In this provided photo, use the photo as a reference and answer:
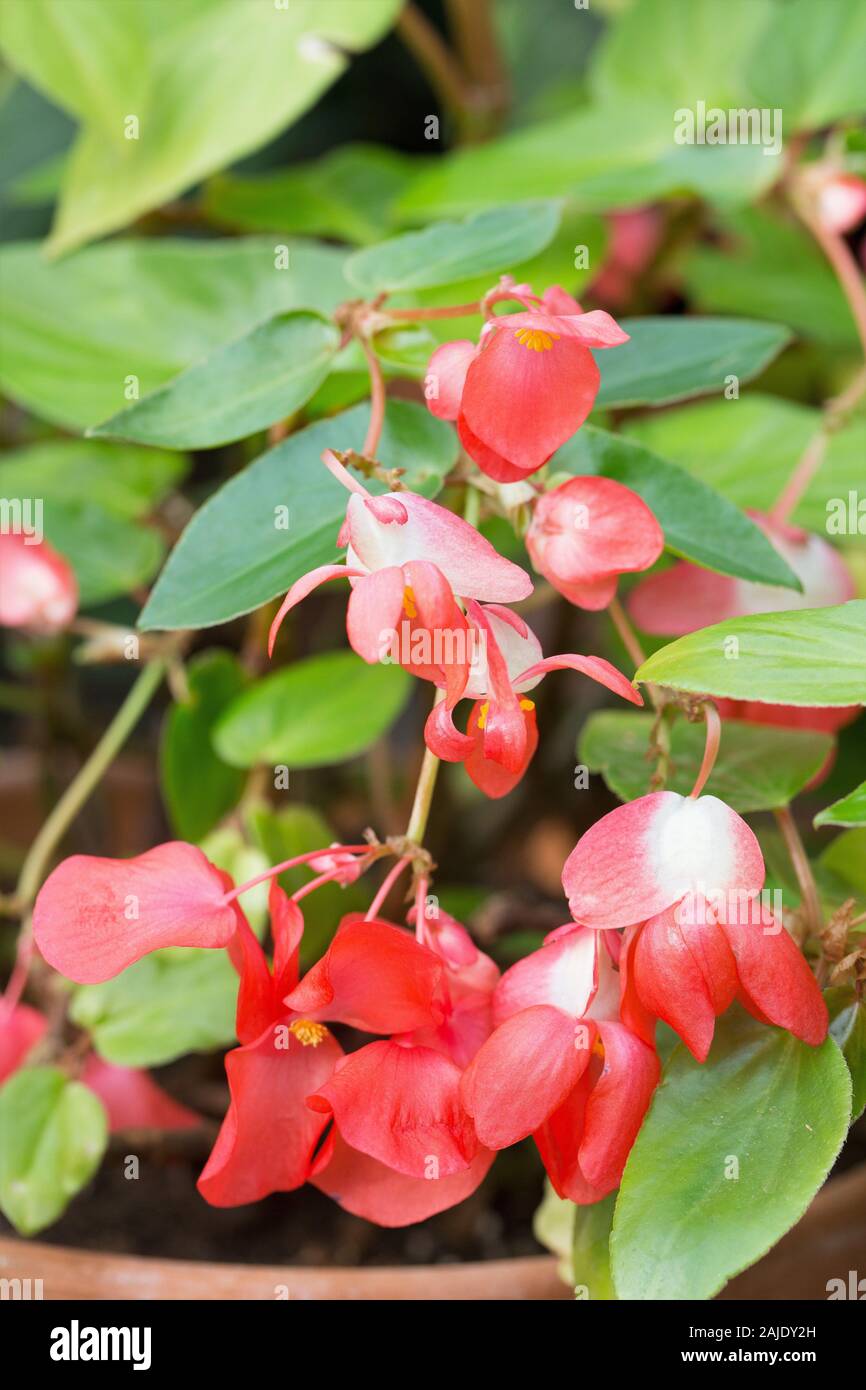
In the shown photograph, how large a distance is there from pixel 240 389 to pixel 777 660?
178 mm

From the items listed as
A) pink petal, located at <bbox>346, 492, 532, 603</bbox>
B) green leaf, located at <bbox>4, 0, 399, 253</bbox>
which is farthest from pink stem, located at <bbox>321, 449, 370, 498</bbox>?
green leaf, located at <bbox>4, 0, 399, 253</bbox>

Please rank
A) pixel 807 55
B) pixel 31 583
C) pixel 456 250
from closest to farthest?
pixel 456 250 → pixel 31 583 → pixel 807 55

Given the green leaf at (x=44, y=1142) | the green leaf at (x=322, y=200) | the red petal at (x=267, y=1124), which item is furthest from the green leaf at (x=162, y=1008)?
the green leaf at (x=322, y=200)

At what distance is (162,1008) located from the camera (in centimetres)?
46

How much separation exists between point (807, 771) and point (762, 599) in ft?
0.19

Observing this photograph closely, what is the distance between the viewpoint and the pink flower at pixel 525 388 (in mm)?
289

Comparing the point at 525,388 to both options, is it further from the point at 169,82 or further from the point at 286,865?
the point at 169,82

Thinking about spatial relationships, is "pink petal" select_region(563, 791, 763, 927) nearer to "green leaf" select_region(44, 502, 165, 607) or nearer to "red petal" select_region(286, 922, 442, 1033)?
"red petal" select_region(286, 922, 442, 1033)

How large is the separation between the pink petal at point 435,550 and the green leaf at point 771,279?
0.48 m

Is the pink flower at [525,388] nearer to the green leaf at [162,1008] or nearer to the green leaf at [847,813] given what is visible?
the green leaf at [847,813]

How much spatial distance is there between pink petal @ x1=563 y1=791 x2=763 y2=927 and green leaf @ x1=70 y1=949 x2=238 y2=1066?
0.20m

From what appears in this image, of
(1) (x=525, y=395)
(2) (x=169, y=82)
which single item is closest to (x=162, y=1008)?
(1) (x=525, y=395)

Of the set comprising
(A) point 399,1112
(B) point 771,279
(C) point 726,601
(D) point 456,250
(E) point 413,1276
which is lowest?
(E) point 413,1276
